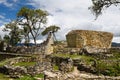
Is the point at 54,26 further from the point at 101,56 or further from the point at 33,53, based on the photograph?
the point at 101,56

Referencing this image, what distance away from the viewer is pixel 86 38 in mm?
54250

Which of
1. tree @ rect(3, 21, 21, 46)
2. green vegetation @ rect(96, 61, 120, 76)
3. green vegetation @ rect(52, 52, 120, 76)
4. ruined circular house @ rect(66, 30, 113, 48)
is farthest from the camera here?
tree @ rect(3, 21, 21, 46)

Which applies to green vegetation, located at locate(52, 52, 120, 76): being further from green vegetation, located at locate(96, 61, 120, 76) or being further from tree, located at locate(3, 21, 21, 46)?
tree, located at locate(3, 21, 21, 46)

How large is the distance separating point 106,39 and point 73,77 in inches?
1377

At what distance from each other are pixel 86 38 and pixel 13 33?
105ft

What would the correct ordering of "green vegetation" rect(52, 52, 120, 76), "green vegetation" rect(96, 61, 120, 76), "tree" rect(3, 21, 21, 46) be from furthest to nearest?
"tree" rect(3, 21, 21, 46), "green vegetation" rect(52, 52, 120, 76), "green vegetation" rect(96, 61, 120, 76)

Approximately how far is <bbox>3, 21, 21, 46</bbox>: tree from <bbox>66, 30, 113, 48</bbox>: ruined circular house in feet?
77.1

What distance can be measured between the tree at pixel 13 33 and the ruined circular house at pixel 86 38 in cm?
2351

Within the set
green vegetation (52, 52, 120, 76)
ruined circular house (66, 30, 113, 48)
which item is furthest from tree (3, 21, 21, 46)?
green vegetation (52, 52, 120, 76)

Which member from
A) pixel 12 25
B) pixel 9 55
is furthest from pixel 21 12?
pixel 9 55

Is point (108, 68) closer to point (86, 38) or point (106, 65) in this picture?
point (106, 65)

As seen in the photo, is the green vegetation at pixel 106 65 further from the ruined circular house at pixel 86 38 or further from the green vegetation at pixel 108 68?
the ruined circular house at pixel 86 38

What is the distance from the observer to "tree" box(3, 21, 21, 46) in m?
78.8

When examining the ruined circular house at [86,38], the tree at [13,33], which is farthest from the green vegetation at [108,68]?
the tree at [13,33]
